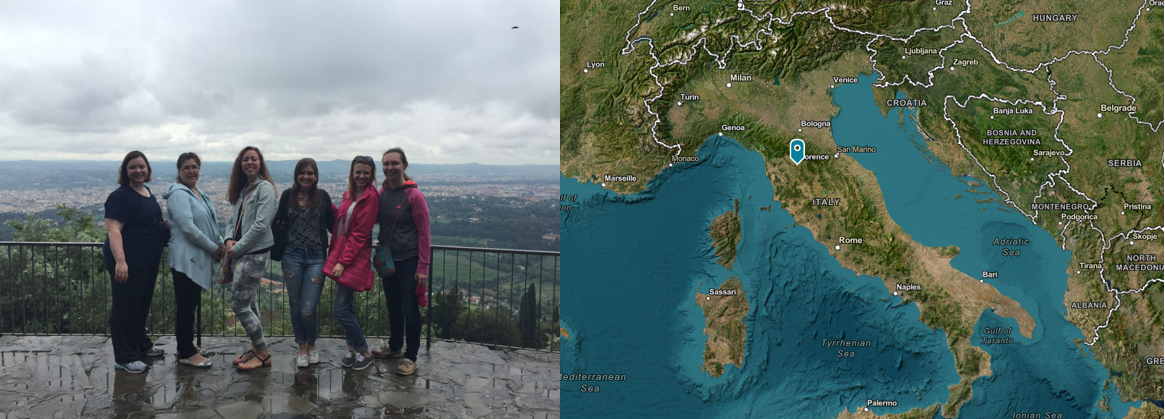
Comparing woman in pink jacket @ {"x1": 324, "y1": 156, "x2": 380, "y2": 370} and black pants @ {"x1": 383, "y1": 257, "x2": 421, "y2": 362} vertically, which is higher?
woman in pink jacket @ {"x1": 324, "y1": 156, "x2": 380, "y2": 370}

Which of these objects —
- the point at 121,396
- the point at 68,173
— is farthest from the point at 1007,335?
the point at 68,173

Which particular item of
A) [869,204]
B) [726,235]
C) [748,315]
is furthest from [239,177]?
[869,204]

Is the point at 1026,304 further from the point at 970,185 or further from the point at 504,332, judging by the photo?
the point at 504,332

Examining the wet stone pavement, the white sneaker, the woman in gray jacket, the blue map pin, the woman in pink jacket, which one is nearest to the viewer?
the blue map pin

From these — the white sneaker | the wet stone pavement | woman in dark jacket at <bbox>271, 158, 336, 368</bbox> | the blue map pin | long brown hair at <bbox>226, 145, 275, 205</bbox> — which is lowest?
the wet stone pavement

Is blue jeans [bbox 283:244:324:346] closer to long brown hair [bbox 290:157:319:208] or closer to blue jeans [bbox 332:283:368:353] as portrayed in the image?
blue jeans [bbox 332:283:368:353]

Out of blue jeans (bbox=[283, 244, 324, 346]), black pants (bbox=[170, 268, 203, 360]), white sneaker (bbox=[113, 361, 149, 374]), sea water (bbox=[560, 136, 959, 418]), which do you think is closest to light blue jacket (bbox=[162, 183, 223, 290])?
black pants (bbox=[170, 268, 203, 360])

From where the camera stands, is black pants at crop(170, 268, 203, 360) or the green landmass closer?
the green landmass
